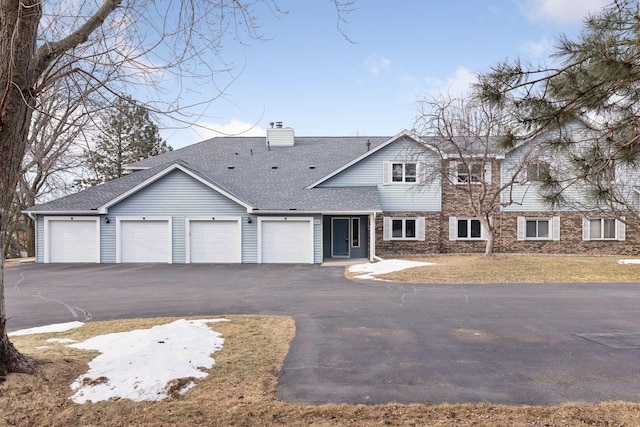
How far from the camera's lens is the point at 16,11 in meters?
4.27

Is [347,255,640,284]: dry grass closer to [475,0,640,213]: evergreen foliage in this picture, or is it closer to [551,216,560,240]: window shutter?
[551,216,560,240]: window shutter

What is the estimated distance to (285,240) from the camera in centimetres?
1953

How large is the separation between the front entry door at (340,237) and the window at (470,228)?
623 centimetres

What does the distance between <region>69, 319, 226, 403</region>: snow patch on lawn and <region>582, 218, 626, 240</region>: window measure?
884 inches

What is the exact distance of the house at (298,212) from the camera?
766 inches

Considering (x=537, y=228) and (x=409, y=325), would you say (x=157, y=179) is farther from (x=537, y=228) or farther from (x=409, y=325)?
(x=537, y=228)

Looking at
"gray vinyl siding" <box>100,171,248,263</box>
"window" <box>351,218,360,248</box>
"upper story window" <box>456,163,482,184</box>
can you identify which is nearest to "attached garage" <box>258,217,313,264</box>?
"gray vinyl siding" <box>100,171,248,263</box>

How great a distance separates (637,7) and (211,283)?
12112mm

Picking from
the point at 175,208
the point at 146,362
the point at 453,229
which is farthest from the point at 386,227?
the point at 146,362

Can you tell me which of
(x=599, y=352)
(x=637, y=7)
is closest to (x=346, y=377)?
(x=599, y=352)

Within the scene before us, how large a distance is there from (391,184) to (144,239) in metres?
12.8

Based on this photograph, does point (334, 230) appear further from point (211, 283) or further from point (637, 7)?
point (637, 7)

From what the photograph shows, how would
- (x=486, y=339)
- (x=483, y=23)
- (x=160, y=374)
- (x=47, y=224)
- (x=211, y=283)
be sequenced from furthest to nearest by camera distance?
(x=47, y=224), (x=211, y=283), (x=483, y=23), (x=486, y=339), (x=160, y=374)

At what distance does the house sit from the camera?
63.9ft
